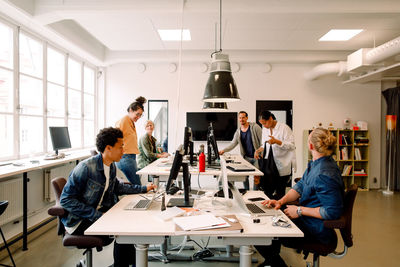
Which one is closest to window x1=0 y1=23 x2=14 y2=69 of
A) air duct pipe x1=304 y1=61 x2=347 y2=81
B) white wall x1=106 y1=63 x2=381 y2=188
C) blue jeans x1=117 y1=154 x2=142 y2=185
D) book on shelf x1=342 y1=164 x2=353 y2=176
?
blue jeans x1=117 y1=154 x2=142 y2=185

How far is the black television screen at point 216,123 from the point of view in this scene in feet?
20.1

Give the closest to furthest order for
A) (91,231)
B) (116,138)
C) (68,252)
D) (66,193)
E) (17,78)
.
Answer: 1. (91,231)
2. (66,193)
3. (116,138)
4. (68,252)
5. (17,78)

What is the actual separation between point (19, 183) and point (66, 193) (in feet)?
6.33

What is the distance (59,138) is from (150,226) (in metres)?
3.08

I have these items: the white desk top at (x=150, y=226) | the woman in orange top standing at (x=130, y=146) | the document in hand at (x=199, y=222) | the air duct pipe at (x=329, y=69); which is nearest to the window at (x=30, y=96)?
the woman in orange top standing at (x=130, y=146)

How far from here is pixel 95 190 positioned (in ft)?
6.55

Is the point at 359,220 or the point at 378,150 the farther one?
the point at 378,150

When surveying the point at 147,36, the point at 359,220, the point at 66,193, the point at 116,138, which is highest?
the point at 147,36

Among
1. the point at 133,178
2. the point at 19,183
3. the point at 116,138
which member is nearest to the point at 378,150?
the point at 133,178

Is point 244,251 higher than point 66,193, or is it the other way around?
point 66,193

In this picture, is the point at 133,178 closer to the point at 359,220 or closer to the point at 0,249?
the point at 0,249

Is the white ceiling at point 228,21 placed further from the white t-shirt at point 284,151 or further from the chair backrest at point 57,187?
the chair backrest at point 57,187

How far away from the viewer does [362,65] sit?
4.48 metres

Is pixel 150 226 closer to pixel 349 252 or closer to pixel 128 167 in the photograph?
pixel 128 167
